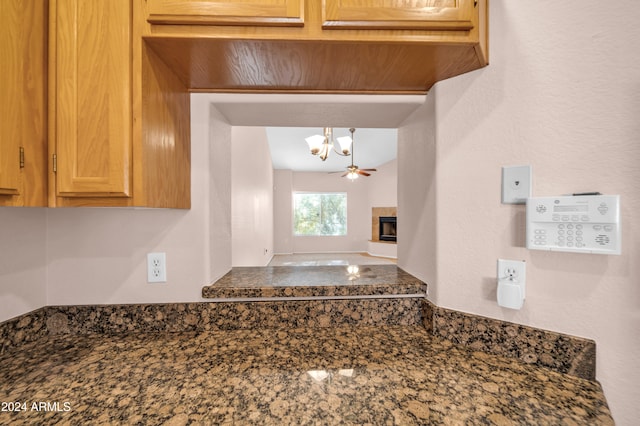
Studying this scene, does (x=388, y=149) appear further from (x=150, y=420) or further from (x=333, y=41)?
(x=150, y=420)

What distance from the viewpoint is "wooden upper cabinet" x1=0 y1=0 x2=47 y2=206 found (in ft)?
2.19

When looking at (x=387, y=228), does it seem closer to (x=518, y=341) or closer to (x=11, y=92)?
(x=518, y=341)

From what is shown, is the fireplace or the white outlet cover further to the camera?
the fireplace

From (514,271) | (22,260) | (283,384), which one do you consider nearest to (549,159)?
(514,271)

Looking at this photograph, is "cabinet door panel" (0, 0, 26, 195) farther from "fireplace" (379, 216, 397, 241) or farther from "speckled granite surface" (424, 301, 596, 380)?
"fireplace" (379, 216, 397, 241)

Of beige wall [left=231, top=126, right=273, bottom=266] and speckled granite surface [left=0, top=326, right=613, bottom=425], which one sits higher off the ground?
beige wall [left=231, top=126, right=273, bottom=266]

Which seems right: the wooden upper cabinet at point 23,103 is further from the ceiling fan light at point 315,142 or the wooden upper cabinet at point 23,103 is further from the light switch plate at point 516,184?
the ceiling fan light at point 315,142

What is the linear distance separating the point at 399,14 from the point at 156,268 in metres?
1.27

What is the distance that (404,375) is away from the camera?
0.76 m

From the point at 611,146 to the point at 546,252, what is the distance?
34 centimetres

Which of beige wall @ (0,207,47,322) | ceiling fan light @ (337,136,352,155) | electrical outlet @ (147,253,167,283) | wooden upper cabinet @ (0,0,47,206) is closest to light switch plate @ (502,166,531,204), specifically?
electrical outlet @ (147,253,167,283)

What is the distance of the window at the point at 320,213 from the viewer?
768 centimetres

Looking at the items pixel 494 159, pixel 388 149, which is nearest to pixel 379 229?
pixel 388 149

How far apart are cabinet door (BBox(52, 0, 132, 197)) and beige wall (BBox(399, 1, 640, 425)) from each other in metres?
1.09
